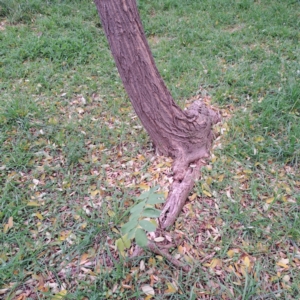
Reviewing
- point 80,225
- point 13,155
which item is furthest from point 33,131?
point 80,225

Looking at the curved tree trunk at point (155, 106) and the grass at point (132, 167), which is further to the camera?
the curved tree trunk at point (155, 106)

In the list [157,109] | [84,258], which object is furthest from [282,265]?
[157,109]

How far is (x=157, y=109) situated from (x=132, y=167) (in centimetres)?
56

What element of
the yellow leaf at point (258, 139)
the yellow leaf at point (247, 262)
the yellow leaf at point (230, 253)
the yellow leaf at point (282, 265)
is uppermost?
the yellow leaf at point (258, 139)

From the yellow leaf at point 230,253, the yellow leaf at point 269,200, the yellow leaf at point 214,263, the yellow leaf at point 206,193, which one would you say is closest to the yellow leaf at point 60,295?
the yellow leaf at point 214,263

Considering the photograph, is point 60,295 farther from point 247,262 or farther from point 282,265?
point 282,265

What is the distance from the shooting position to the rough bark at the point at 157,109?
189 cm

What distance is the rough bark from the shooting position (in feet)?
6.20

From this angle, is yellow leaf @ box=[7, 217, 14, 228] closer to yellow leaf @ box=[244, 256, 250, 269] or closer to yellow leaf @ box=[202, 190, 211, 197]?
yellow leaf @ box=[202, 190, 211, 197]

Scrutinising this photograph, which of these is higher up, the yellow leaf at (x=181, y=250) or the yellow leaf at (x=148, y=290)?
the yellow leaf at (x=181, y=250)

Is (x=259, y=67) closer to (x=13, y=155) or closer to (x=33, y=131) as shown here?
(x=33, y=131)

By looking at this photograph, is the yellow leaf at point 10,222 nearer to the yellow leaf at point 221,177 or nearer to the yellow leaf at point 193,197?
the yellow leaf at point 193,197

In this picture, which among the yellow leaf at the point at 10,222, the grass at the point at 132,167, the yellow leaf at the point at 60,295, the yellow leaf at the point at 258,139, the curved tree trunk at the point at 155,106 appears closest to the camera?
the yellow leaf at the point at 60,295

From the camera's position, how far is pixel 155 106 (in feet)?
7.27
